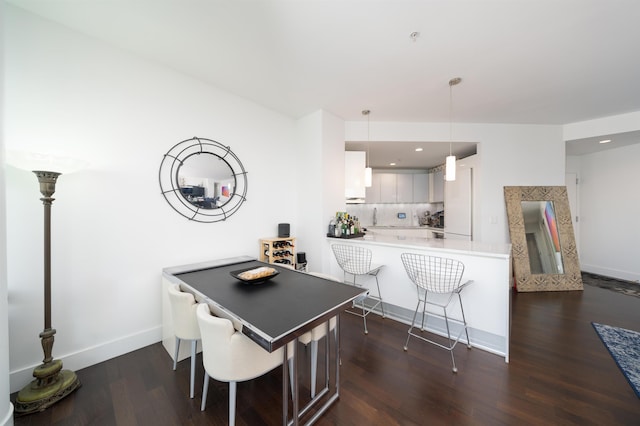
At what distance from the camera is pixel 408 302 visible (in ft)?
8.84

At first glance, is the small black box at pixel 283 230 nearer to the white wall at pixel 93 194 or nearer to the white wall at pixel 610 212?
the white wall at pixel 93 194

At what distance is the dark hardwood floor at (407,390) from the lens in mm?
1463

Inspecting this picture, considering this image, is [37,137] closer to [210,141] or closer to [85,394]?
[210,141]

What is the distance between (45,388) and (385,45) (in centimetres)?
372

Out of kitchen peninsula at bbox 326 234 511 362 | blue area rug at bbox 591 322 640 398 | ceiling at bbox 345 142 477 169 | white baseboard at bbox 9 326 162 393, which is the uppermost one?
ceiling at bbox 345 142 477 169

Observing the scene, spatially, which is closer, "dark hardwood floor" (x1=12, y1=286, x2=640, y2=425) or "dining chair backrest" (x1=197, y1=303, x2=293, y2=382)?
"dining chair backrest" (x1=197, y1=303, x2=293, y2=382)

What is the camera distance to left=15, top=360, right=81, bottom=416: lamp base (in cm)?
150

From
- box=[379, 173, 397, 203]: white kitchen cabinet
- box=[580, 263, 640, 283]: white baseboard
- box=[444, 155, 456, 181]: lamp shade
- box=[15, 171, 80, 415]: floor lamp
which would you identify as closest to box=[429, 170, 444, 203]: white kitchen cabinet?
box=[379, 173, 397, 203]: white kitchen cabinet

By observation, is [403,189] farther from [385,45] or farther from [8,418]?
[8,418]

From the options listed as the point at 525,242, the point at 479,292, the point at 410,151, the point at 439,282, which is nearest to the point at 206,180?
the point at 439,282

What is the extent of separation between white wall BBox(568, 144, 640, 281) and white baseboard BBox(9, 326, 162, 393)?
7582 millimetres

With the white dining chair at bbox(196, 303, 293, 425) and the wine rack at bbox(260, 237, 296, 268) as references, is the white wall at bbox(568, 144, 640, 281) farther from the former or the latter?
the white dining chair at bbox(196, 303, 293, 425)

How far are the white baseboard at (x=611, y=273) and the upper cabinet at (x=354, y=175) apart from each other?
5121 millimetres

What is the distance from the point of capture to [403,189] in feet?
19.5
